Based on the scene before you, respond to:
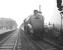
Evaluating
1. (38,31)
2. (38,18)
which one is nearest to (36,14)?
(38,18)

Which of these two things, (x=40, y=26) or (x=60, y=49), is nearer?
(x=60, y=49)

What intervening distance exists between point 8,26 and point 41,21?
99.1 meters

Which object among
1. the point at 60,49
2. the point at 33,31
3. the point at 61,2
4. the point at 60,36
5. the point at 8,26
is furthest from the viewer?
the point at 8,26

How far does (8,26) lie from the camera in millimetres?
117812

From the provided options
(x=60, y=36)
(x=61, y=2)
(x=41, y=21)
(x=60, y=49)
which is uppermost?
(x=61, y=2)

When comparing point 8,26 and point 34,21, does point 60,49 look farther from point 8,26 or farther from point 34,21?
point 8,26

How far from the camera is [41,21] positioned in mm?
21016

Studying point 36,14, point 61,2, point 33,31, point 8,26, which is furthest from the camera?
point 8,26

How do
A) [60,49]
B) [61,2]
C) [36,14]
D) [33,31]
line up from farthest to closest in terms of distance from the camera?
[36,14]
[33,31]
[61,2]
[60,49]

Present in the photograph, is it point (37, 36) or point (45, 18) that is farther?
point (45, 18)

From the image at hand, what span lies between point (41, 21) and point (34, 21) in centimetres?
106

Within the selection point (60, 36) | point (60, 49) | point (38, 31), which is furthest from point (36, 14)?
point (60, 49)

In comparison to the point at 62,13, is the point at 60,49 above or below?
below

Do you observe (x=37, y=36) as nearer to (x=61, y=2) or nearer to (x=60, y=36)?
(x=60, y=36)
